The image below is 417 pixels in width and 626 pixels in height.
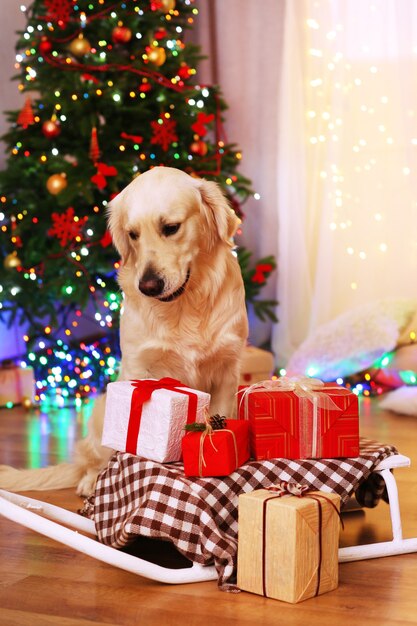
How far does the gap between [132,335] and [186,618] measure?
2.83ft

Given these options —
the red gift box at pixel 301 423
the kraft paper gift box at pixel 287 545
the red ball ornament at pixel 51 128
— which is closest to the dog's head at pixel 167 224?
the red gift box at pixel 301 423

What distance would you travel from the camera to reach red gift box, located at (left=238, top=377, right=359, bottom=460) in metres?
1.99

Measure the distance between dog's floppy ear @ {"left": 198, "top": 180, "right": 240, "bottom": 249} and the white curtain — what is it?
2128 mm

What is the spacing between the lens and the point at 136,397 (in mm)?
1996

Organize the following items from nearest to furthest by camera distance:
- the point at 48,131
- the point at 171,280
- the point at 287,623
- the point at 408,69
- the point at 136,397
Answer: the point at 287,623 → the point at 136,397 → the point at 171,280 → the point at 48,131 → the point at 408,69

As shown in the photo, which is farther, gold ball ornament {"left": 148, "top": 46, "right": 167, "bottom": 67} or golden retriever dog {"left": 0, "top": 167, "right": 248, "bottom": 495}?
gold ball ornament {"left": 148, "top": 46, "right": 167, "bottom": 67}

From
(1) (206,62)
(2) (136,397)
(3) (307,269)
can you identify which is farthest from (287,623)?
(1) (206,62)

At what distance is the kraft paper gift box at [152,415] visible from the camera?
1.95 metres

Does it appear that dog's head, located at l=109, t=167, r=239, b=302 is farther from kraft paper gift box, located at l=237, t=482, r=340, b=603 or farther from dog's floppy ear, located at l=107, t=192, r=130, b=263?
kraft paper gift box, located at l=237, t=482, r=340, b=603

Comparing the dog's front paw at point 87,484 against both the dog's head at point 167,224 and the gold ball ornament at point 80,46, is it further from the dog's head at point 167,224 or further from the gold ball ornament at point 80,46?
the gold ball ornament at point 80,46

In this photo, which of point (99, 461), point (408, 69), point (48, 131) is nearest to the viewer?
point (99, 461)

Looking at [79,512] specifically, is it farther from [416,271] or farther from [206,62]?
[206,62]

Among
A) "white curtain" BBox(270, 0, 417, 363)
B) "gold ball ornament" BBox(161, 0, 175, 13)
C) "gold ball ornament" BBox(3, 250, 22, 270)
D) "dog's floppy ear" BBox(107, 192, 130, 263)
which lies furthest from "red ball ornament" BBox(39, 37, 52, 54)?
"dog's floppy ear" BBox(107, 192, 130, 263)

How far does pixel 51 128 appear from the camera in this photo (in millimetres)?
3799
